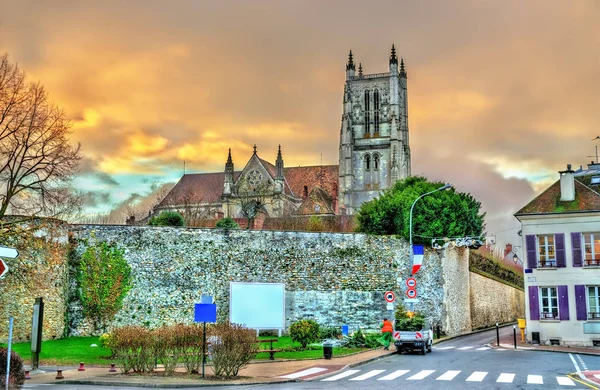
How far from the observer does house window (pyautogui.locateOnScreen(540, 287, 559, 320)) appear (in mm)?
34781

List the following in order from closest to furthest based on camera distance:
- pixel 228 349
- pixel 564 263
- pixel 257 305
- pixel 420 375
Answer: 1. pixel 228 349
2. pixel 420 375
3. pixel 564 263
4. pixel 257 305

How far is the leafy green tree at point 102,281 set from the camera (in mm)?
34375

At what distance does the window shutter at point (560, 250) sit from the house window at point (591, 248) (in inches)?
40.0

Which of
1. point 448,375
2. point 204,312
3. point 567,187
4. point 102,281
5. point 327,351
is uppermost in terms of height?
point 567,187

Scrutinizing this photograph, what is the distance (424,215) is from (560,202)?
28.6 ft

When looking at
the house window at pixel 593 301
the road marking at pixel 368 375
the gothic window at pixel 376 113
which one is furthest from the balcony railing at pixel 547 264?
the gothic window at pixel 376 113

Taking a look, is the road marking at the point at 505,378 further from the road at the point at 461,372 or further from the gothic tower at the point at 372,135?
the gothic tower at the point at 372,135

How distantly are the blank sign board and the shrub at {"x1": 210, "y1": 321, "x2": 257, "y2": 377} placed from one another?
16.1 m

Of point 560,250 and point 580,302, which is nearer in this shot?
point 580,302

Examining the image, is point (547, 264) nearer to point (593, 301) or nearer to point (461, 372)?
point (593, 301)

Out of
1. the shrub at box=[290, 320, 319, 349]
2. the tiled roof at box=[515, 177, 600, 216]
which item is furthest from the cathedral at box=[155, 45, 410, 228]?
the shrub at box=[290, 320, 319, 349]

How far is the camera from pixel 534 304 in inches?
1390

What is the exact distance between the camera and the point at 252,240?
3781 cm

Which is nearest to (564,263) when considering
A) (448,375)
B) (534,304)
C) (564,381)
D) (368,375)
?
(534,304)
